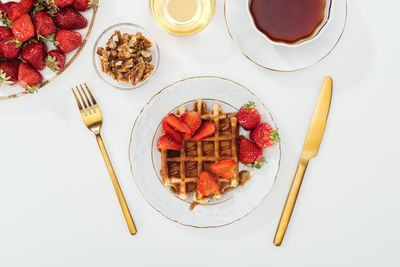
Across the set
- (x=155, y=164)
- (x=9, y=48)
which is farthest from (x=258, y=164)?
(x=9, y=48)

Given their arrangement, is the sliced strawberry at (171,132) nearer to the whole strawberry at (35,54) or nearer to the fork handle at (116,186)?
the fork handle at (116,186)

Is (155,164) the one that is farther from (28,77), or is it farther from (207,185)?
(28,77)

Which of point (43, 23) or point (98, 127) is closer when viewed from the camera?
point (43, 23)

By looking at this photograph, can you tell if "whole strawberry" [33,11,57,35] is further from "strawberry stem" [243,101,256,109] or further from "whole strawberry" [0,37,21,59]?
"strawberry stem" [243,101,256,109]

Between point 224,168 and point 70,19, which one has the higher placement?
point 70,19

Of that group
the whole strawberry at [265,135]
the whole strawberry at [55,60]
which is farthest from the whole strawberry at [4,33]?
the whole strawberry at [265,135]

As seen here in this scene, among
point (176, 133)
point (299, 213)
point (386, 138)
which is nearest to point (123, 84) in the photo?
point (176, 133)
